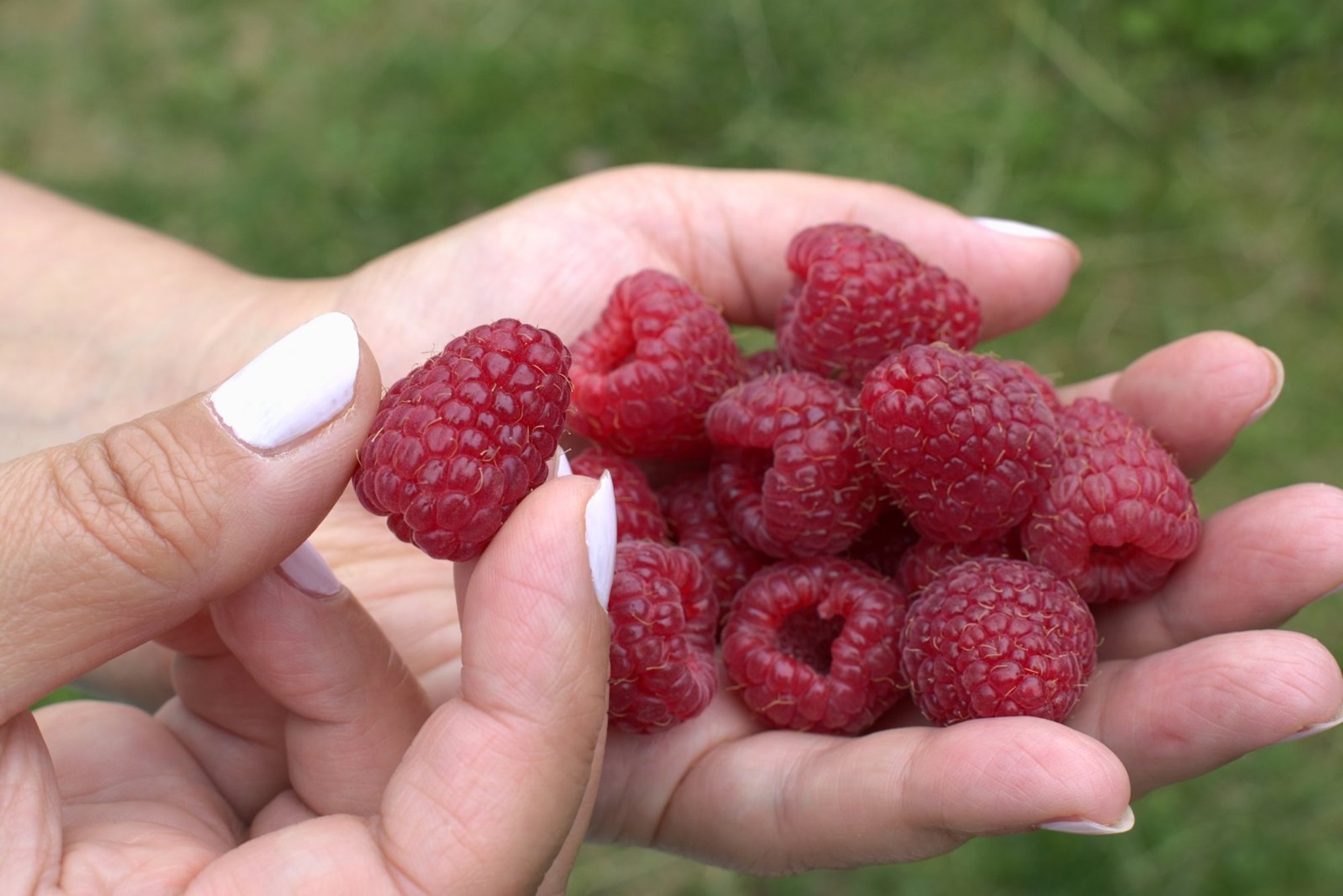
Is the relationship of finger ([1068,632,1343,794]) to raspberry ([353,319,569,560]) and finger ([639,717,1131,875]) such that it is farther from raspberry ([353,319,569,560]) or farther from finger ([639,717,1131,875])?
raspberry ([353,319,569,560])

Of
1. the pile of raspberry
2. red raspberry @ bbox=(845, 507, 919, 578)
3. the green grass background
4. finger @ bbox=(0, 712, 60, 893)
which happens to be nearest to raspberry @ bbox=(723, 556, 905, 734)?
the pile of raspberry

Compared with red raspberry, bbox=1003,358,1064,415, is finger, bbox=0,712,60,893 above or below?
above

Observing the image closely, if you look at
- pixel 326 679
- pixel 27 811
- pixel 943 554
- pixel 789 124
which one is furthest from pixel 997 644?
pixel 789 124

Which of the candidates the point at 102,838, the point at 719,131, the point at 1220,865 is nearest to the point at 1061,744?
the point at 102,838

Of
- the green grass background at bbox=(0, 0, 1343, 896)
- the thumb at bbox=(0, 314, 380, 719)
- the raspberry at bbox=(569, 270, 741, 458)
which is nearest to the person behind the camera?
the thumb at bbox=(0, 314, 380, 719)

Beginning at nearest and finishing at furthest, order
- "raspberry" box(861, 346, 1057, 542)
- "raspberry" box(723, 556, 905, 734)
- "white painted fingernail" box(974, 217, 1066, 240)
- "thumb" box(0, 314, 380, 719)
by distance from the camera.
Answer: "thumb" box(0, 314, 380, 719)
"raspberry" box(861, 346, 1057, 542)
"raspberry" box(723, 556, 905, 734)
"white painted fingernail" box(974, 217, 1066, 240)

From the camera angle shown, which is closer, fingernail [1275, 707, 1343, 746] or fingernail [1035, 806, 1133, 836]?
fingernail [1035, 806, 1133, 836]

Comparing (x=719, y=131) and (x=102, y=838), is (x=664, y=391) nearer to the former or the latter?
(x=102, y=838)

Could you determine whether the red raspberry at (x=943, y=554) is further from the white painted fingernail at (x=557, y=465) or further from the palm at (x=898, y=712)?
the white painted fingernail at (x=557, y=465)
